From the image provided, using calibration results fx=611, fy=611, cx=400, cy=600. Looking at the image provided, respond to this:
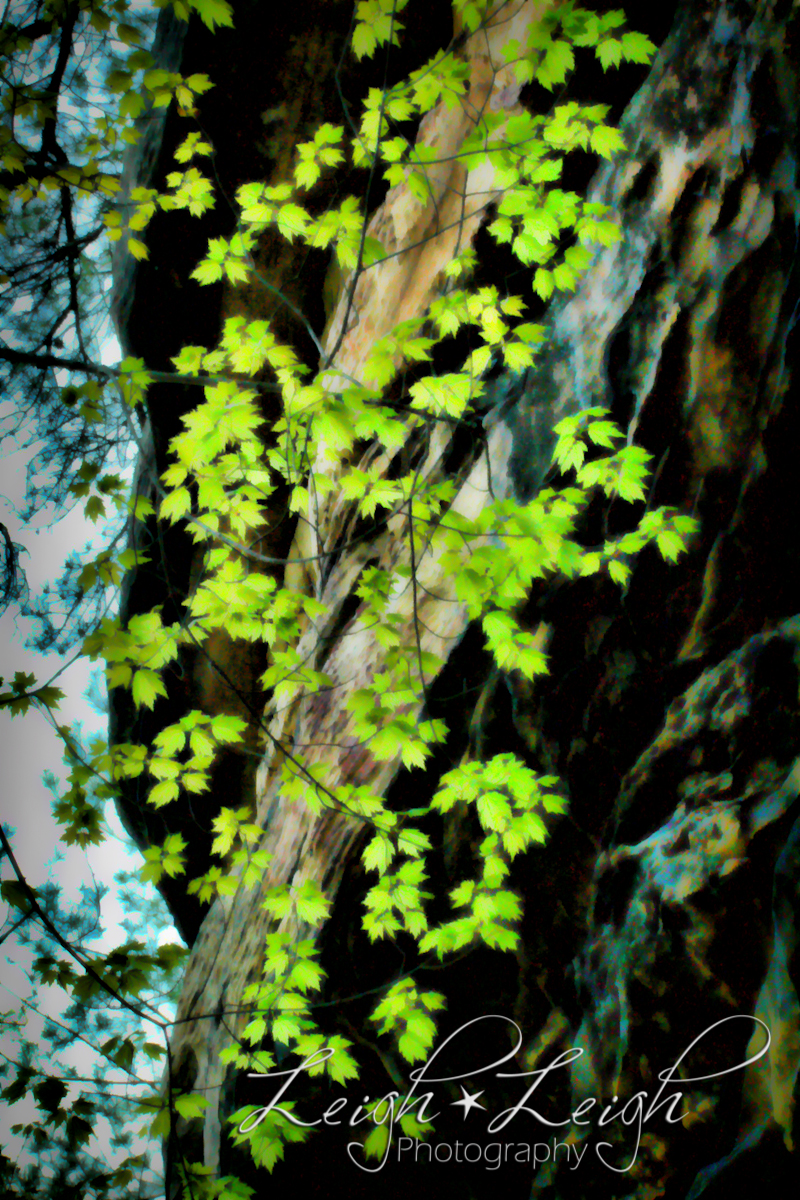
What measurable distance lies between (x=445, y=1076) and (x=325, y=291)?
4.91 m

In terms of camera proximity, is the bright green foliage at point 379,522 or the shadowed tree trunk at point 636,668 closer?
the bright green foliage at point 379,522

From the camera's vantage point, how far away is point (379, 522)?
248 cm

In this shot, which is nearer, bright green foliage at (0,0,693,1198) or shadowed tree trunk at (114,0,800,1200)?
bright green foliage at (0,0,693,1198)

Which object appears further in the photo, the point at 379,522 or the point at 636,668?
the point at 636,668

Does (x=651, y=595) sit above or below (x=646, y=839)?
above

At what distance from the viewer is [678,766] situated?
2.96 metres

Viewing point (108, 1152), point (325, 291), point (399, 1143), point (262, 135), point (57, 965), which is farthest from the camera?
point (108, 1152)

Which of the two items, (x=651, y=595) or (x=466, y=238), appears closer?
(x=651, y=595)

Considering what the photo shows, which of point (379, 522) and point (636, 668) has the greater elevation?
point (379, 522)

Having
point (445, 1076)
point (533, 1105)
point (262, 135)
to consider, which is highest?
point (262, 135)

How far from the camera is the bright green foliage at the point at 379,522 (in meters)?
2.30

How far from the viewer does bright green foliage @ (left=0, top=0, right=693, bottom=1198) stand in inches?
90.7

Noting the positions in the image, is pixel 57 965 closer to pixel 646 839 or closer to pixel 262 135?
pixel 646 839

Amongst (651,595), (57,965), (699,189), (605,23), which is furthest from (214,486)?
(699,189)
